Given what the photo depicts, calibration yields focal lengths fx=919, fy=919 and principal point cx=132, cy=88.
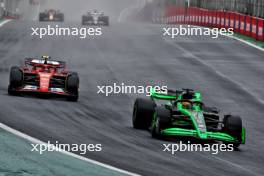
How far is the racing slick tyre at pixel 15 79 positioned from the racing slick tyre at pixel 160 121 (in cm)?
599

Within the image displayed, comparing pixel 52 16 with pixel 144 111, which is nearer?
pixel 144 111

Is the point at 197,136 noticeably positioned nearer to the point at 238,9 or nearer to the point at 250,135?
the point at 250,135

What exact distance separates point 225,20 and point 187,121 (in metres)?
36.6

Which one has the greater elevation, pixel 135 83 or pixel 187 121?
pixel 187 121

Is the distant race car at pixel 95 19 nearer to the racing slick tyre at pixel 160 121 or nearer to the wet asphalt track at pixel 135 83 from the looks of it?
the wet asphalt track at pixel 135 83

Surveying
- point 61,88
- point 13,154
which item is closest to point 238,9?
point 61,88

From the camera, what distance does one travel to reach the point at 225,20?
5284cm

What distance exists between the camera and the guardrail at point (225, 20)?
44.8m

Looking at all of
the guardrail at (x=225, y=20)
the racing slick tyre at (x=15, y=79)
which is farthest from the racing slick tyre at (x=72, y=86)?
the guardrail at (x=225, y=20)

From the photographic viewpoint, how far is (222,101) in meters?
24.9

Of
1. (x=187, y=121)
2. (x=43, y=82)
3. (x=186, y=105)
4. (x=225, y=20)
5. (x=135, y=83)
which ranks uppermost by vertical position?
(x=225, y=20)

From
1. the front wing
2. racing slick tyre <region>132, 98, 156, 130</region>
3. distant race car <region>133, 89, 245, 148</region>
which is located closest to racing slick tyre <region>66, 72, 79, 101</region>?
distant race car <region>133, 89, 245, 148</region>

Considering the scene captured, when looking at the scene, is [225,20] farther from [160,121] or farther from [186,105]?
[160,121]

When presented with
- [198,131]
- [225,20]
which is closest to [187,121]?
[198,131]
